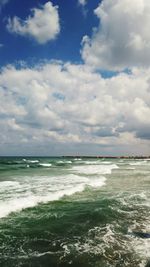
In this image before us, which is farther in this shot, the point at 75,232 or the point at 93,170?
the point at 93,170

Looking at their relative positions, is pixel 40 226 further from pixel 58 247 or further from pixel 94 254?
pixel 94 254

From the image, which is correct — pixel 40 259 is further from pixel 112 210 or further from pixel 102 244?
pixel 112 210

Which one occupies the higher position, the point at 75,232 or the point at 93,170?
the point at 93,170

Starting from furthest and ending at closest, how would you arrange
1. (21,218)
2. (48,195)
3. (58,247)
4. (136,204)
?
(48,195) → (136,204) → (21,218) → (58,247)

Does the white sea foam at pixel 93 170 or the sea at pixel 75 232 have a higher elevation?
the white sea foam at pixel 93 170

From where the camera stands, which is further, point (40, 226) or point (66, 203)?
point (66, 203)

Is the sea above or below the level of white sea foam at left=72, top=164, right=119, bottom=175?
below

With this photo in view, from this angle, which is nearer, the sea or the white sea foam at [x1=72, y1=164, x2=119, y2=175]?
the sea

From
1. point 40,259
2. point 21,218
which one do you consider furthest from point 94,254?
point 21,218

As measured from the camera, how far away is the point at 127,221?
10.9 meters

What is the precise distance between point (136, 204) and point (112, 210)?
6.22 ft

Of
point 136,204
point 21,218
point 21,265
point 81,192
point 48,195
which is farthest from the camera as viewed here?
point 81,192

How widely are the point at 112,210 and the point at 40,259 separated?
616cm

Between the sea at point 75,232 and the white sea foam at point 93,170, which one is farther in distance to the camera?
the white sea foam at point 93,170
